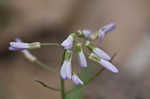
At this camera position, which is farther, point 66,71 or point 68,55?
point 68,55

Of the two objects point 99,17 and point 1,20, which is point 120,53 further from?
point 1,20

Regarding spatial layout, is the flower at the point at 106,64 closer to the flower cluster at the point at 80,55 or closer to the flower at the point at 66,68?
the flower cluster at the point at 80,55

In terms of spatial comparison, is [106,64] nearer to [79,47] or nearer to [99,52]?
[99,52]

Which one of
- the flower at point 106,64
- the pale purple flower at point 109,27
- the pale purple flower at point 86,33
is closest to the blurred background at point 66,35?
the flower at point 106,64

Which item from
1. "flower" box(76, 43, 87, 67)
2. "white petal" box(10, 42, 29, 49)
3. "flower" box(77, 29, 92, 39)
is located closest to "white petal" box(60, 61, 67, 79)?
"flower" box(76, 43, 87, 67)

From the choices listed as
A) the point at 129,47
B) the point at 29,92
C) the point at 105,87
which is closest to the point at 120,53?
the point at 129,47

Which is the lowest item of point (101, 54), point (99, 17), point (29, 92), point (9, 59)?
point (29, 92)

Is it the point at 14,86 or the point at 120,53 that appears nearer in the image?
the point at 14,86

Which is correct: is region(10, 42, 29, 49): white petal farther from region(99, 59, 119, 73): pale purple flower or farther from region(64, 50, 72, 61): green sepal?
region(99, 59, 119, 73): pale purple flower

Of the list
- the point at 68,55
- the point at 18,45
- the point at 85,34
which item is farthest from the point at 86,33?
the point at 18,45
